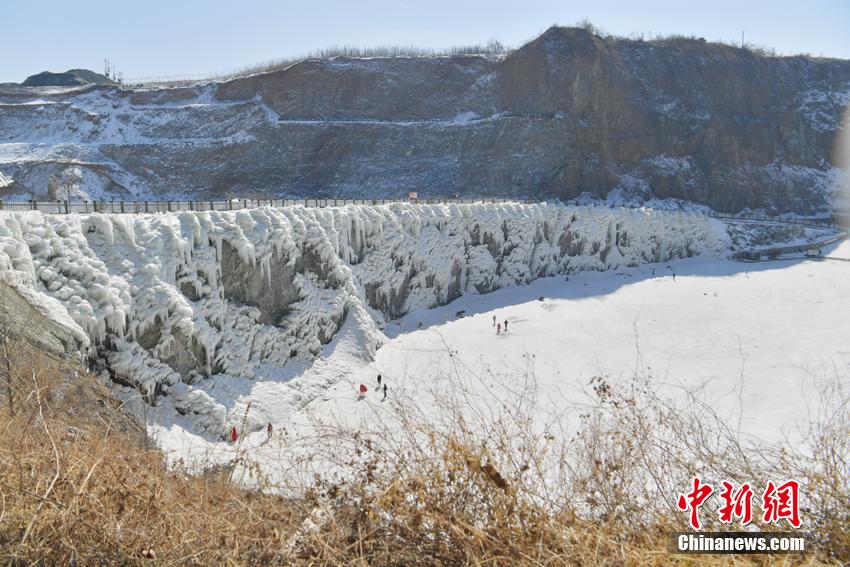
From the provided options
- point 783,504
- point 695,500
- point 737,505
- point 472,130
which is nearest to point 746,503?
point 737,505

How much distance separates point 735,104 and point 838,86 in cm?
1592

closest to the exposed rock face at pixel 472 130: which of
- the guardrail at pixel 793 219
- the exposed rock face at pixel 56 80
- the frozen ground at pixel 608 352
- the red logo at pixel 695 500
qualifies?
the guardrail at pixel 793 219

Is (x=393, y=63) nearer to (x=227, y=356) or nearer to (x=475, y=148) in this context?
(x=475, y=148)

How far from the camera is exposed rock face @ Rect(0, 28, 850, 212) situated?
58.3m

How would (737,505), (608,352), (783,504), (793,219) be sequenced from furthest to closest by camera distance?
(793,219) → (608,352) → (737,505) → (783,504)

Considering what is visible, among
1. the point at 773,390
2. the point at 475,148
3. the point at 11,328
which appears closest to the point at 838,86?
the point at 475,148

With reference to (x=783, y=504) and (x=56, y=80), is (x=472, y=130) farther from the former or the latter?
(x=56, y=80)

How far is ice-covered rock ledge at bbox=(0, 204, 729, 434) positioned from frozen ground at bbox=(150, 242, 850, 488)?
913 mm

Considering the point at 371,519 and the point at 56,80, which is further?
the point at 56,80

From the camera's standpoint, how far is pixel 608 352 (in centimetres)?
2128

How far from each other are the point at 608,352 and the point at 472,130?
4526 cm

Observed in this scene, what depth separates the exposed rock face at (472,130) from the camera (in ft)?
191

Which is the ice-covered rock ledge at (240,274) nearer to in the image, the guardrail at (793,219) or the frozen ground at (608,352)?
the frozen ground at (608,352)

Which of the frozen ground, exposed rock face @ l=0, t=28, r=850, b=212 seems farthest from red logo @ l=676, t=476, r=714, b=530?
exposed rock face @ l=0, t=28, r=850, b=212
